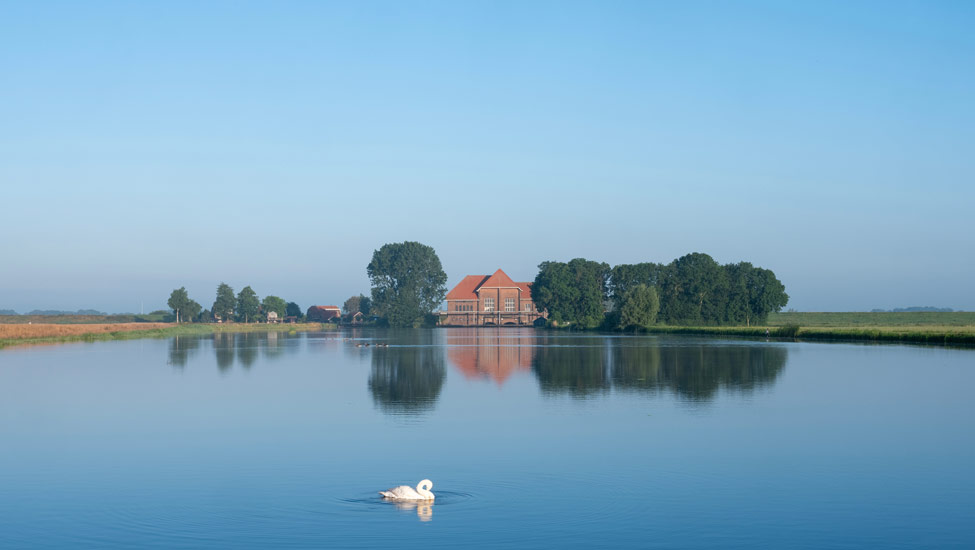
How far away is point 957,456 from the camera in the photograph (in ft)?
55.2

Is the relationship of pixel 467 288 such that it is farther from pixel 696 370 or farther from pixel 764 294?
pixel 696 370

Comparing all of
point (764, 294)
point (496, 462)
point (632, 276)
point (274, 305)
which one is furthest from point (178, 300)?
point (496, 462)

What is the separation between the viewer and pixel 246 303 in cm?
15150

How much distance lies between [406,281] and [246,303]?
98.5 ft

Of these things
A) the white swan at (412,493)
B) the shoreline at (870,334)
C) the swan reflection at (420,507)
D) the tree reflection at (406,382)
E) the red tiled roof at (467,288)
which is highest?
the red tiled roof at (467,288)

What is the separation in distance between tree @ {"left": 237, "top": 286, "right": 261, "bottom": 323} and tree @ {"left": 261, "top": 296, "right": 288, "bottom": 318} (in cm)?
1620

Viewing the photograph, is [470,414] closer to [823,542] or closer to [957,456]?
[957,456]

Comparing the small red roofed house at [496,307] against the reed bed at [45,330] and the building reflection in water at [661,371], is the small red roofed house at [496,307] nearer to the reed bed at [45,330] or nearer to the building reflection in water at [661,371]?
the reed bed at [45,330]

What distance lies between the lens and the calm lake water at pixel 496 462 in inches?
455

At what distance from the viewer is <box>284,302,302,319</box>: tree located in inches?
7343

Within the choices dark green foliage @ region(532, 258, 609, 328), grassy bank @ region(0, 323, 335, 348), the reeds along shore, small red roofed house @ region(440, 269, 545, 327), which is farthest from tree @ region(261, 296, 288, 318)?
the reeds along shore

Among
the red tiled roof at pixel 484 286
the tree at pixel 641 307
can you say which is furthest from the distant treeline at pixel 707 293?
the red tiled roof at pixel 484 286

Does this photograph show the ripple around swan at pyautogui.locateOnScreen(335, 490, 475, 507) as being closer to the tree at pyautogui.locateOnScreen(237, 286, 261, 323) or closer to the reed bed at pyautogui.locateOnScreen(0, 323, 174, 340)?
the reed bed at pyautogui.locateOnScreen(0, 323, 174, 340)

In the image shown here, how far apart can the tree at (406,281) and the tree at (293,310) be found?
28159mm
